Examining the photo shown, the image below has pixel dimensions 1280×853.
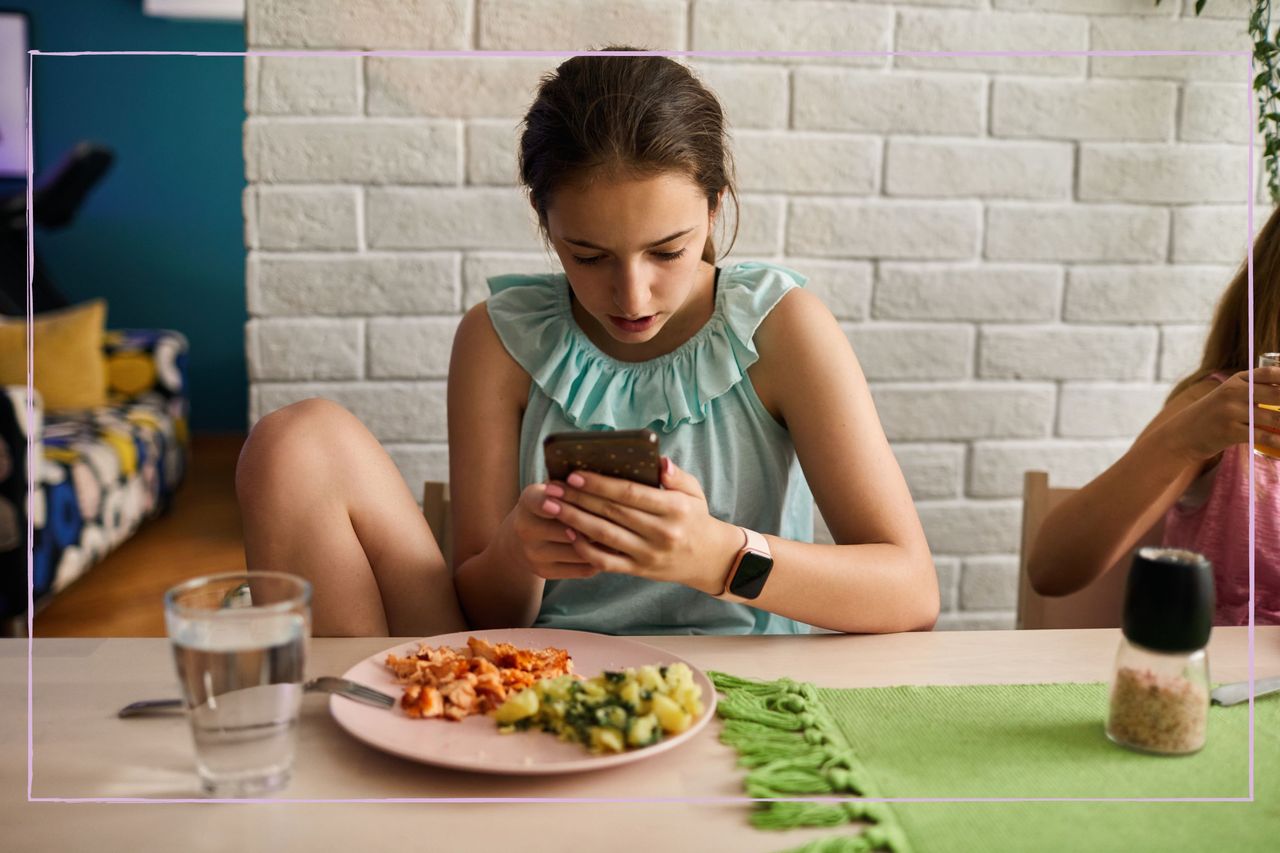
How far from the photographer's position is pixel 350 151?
1.36m

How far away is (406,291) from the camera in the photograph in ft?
4.64

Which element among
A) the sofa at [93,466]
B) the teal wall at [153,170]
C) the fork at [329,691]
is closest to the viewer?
the fork at [329,691]

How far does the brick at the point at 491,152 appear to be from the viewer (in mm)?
1377

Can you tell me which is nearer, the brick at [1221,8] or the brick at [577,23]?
the brick at [577,23]

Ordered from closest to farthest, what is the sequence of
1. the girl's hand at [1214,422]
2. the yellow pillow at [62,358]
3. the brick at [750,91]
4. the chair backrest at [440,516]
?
the girl's hand at [1214,422], the chair backrest at [440,516], the brick at [750,91], the yellow pillow at [62,358]

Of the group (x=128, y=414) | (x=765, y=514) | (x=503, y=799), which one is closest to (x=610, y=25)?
(x=765, y=514)

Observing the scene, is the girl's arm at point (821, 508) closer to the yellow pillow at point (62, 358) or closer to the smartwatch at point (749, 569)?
the smartwatch at point (749, 569)

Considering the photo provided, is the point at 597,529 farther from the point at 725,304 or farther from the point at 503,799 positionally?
the point at 725,304

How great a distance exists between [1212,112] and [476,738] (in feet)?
4.48

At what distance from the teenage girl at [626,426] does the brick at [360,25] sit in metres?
0.35

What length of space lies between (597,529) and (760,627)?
0.42m

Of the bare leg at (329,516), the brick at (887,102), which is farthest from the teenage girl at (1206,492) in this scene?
the bare leg at (329,516)

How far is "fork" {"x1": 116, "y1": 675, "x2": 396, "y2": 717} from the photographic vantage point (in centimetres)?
66

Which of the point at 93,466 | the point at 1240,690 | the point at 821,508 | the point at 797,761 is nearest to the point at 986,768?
the point at 797,761
